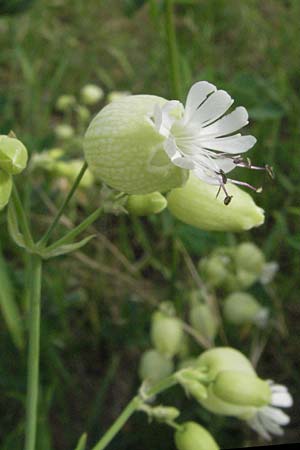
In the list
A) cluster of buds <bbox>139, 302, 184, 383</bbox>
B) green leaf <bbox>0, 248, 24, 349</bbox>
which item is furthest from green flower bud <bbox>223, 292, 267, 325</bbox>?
green leaf <bbox>0, 248, 24, 349</bbox>

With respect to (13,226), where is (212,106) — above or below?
above

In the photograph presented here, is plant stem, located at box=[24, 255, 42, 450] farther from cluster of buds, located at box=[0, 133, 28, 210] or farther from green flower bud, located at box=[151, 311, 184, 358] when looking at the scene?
green flower bud, located at box=[151, 311, 184, 358]

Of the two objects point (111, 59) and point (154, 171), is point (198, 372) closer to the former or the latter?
point (154, 171)

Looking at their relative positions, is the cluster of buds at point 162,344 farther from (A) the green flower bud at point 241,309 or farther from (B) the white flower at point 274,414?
(B) the white flower at point 274,414

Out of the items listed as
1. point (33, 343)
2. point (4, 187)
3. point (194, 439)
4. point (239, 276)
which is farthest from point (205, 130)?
point (239, 276)

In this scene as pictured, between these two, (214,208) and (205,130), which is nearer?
(205,130)

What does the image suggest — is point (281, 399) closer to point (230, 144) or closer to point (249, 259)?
point (249, 259)

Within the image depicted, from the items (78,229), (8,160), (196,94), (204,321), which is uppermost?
(196,94)
